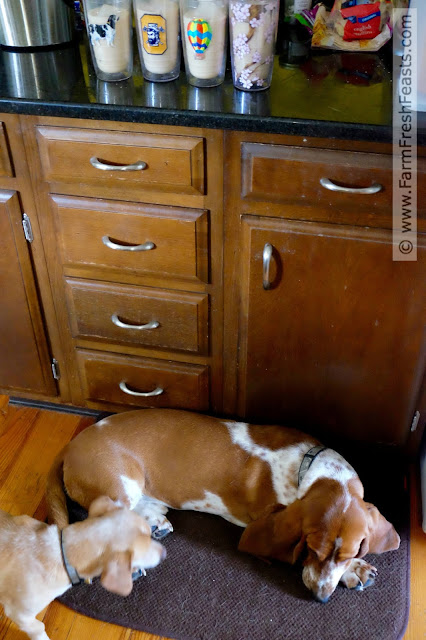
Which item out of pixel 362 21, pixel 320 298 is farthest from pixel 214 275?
pixel 362 21

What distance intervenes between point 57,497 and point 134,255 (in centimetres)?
63

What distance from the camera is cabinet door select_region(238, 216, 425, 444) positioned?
1.38 m

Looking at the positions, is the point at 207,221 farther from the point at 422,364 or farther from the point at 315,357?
the point at 422,364

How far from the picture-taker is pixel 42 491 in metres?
1.69

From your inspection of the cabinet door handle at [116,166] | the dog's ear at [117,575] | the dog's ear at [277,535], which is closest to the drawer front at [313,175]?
the cabinet door handle at [116,166]

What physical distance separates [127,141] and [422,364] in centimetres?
88

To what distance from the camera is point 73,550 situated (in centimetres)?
124

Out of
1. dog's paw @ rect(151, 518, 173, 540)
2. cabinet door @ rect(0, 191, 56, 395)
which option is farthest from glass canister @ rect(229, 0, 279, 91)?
dog's paw @ rect(151, 518, 173, 540)

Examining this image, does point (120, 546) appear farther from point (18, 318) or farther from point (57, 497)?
point (18, 318)

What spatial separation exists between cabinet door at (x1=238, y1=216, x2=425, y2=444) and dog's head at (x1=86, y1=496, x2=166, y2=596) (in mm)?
543

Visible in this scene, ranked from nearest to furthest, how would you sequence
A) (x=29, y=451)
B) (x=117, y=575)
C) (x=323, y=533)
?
(x=117, y=575) < (x=323, y=533) < (x=29, y=451)

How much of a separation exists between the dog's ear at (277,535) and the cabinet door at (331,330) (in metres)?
0.34

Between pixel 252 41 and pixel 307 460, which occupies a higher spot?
pixel 252 41

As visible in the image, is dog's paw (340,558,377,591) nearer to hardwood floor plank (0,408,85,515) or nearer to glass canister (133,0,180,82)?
hardwood floor plank (0,408,85,515)
